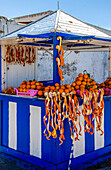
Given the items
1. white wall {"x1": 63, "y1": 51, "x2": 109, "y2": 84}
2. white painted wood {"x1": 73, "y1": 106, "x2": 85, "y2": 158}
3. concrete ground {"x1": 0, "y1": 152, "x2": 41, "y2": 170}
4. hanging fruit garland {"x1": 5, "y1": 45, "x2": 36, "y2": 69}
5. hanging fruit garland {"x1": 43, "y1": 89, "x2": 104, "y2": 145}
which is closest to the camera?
hanging fruit garland {"x1": 43, "y1": 89, "x2": 104, "y2": 145}

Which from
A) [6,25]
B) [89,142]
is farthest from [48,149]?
[6,25]

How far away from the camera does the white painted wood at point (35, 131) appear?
505cm

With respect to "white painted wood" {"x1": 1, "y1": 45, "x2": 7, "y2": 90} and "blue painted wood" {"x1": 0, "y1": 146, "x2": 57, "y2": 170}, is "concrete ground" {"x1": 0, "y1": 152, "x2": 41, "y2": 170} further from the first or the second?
"white painted wood" {"x1": 1, "y1": 45, "x2": 7, "y2": 90}

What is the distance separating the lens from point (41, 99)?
489cm

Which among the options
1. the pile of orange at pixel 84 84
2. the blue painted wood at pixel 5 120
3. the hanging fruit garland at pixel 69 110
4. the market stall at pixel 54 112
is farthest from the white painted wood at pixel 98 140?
the blue painted wood at pixel 5 120

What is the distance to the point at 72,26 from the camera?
5.26m

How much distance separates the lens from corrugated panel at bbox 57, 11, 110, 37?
4.96 m

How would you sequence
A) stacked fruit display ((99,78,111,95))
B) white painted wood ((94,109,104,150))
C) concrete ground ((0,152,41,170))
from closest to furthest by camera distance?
1. concrete ground ((0,152,41,170))
2. white painted wood ((94,109,104,150))
3. stacked fruit display ((99,78,111,95))

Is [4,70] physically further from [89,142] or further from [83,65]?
[83,65]

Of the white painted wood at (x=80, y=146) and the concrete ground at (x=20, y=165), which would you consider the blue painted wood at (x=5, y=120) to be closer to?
the concrete ground at (x=20, y=165)

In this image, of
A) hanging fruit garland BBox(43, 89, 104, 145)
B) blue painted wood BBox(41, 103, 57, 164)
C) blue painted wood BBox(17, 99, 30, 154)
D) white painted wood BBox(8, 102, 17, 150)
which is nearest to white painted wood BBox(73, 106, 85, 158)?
hanging fruit garland BBox(43, 89, 104, 145)

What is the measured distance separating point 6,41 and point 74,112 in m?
2.20

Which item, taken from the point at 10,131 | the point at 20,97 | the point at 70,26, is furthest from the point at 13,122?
the point at 70,26

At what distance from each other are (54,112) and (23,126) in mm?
1003
